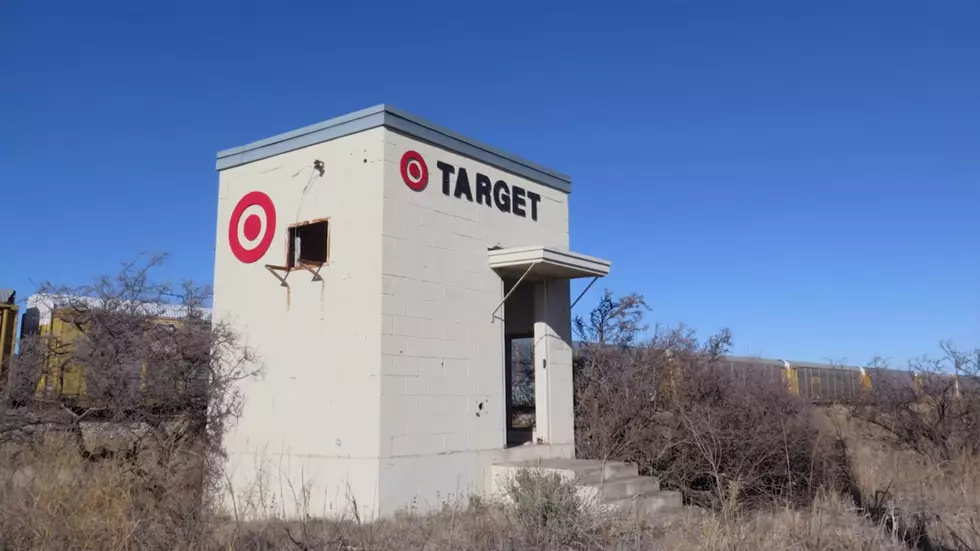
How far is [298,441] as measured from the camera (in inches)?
404

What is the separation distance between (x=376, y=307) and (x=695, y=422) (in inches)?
215

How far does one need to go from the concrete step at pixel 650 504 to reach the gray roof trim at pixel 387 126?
5174mm

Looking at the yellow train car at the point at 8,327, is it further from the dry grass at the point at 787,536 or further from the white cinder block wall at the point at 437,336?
the dry grass at the point at 787,536

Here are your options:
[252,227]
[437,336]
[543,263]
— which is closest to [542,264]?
[543,263]

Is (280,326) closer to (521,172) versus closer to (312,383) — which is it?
(312,383)

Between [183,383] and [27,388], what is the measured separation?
2.73 m

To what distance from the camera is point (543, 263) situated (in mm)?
11250

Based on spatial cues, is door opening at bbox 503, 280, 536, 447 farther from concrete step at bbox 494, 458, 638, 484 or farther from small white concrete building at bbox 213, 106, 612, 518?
small white concrete building at bbox 213, 106, 612, 518

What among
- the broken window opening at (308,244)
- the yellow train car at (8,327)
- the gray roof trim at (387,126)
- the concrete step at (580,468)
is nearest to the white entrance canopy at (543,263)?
the gray roof trim at (387,126)

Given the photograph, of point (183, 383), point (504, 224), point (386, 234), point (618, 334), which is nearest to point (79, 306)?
point (183, 383)

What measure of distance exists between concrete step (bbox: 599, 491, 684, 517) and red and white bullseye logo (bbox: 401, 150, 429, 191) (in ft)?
15.5

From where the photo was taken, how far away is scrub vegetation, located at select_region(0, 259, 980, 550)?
7.32m

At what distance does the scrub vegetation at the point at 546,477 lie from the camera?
7320mm

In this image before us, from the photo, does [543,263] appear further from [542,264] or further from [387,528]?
[387,528]
